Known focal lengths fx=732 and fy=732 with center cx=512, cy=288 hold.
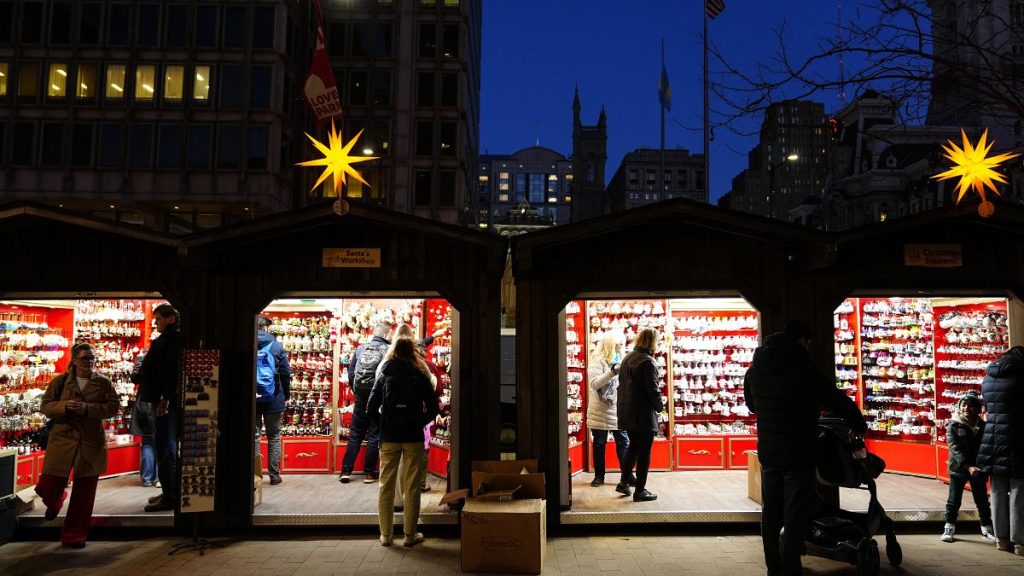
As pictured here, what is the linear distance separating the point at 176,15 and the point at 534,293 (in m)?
34.7

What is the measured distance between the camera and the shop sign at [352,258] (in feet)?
25.0

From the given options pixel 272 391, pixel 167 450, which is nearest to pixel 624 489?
pixel 272 391

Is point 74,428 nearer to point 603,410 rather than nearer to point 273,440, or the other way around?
point 273,440

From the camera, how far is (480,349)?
753 centimetres

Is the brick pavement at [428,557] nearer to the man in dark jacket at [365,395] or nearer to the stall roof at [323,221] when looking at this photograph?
the man in dark jacket at [365,395]

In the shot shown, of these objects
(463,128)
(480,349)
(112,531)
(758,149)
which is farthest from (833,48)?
(758,149)

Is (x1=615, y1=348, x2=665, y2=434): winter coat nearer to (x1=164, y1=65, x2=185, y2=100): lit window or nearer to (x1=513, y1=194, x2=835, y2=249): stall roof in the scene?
(x1=513, y1=194, x2=835, y2=249): stall roof

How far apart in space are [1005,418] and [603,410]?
4.16 metres

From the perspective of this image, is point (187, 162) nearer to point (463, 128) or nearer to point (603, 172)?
point (463, 128)

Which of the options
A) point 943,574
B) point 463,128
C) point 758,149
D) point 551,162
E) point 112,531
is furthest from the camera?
point 551,162

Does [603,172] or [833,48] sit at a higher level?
[603,172]

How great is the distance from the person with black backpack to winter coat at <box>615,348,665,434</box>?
8.55ft

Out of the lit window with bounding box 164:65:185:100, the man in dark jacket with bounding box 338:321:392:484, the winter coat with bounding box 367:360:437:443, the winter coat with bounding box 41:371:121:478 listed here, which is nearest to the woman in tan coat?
the winter coat with bounding box 41:371:121:478

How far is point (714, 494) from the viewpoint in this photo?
336 inches
